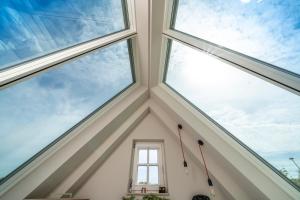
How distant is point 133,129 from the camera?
299 cm

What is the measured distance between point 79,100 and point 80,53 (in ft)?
2.31

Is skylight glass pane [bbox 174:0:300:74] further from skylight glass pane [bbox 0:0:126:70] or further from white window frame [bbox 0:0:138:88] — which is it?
skylight glass pane [bbox 0:0:126:70]

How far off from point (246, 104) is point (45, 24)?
6.93 ft

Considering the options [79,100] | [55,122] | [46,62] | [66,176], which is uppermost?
[79,100]

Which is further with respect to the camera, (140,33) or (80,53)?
(140,33)

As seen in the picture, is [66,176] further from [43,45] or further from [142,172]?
[43,45]

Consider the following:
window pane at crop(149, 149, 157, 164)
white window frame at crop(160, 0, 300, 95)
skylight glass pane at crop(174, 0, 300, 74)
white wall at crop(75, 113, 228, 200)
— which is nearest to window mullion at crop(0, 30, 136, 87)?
white window frame at crop(160, 0, 300, 95)

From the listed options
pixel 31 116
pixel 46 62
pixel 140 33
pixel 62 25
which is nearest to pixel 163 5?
pixel 140 33

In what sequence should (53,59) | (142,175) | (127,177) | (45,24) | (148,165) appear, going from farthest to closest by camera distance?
(148,165)
(142,175)
(127,177)
(53,59)
(45,24)

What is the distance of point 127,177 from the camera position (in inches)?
95.7

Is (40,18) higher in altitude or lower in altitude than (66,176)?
higher

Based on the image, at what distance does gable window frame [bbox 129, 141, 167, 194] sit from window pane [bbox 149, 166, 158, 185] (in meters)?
0.04

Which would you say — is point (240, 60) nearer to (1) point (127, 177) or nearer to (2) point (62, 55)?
(2) point (62, 55)

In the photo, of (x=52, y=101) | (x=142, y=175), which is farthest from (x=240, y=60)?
(x=142, y=175)
